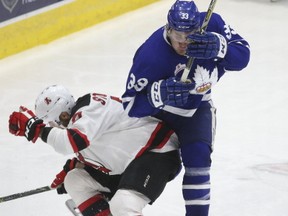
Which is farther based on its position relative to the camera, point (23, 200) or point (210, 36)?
point (23, 200)

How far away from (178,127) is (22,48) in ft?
9.45

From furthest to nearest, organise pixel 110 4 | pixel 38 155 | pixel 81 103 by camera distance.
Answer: pixel 110 4, pixel 38 155, pixel 81 103

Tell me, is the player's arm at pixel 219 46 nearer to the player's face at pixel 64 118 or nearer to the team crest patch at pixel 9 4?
the player's face at pixel 64 118

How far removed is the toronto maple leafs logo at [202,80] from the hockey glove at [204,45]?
0.11 metres

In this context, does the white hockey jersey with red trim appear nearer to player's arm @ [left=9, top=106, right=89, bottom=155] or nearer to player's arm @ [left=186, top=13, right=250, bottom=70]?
player's arm @ [left=9, top=106, right=89, bottom=155]

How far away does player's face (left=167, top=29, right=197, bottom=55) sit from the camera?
10.4 ft

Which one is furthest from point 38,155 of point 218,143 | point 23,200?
point 218,143

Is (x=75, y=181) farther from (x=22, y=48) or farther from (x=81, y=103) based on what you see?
(x=22, y=48)

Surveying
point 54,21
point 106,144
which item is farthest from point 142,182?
point 54,21

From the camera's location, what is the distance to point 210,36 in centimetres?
313

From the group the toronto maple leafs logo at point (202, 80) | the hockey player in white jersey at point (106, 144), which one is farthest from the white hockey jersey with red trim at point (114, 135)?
the toronto maple leafs logo at point (202, 80)

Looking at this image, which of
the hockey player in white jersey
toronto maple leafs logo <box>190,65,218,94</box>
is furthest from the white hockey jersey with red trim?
toronto maple leafs logo <box>190,65,218,94</box>

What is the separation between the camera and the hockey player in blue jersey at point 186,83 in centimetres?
317

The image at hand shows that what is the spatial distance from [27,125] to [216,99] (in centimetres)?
216
